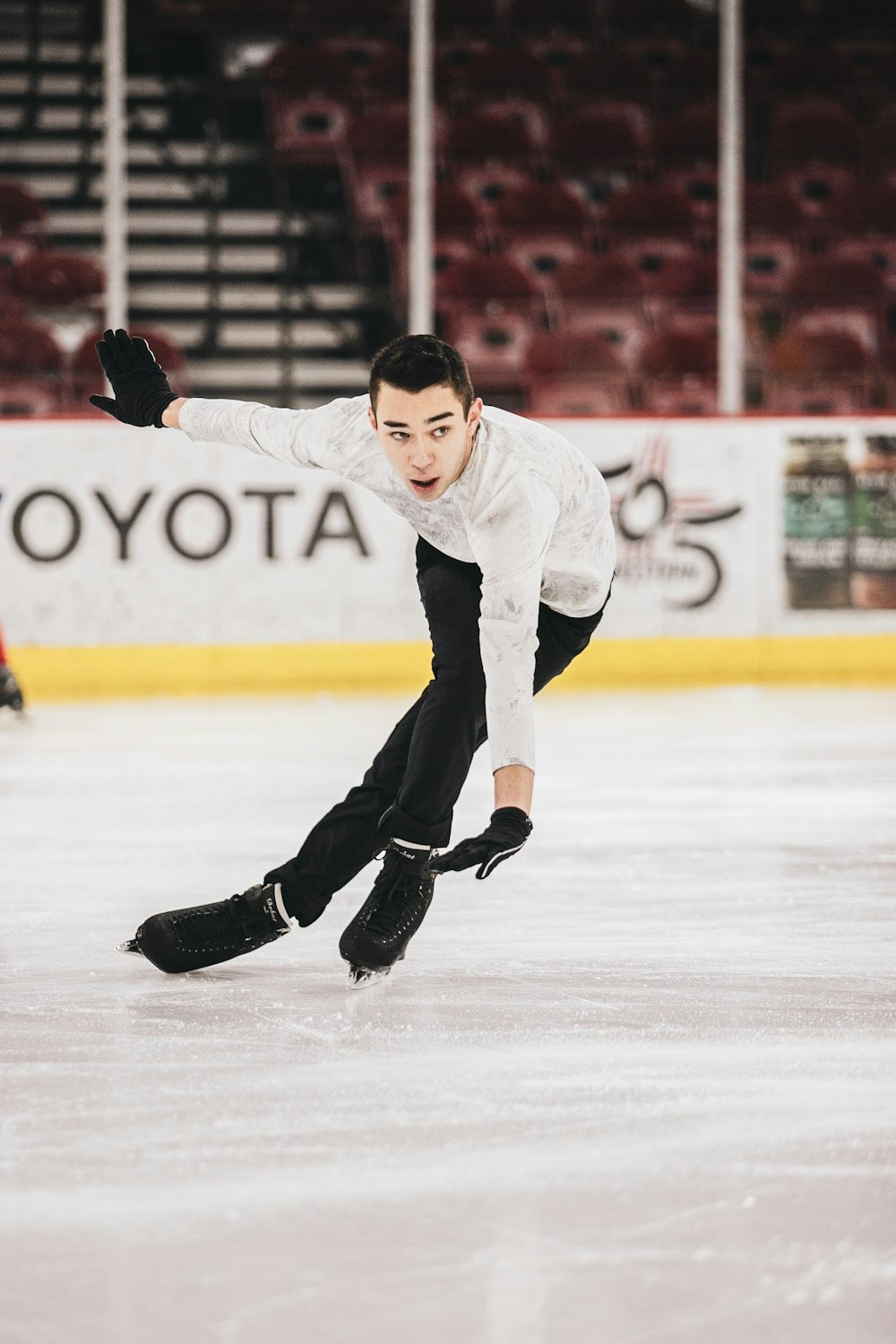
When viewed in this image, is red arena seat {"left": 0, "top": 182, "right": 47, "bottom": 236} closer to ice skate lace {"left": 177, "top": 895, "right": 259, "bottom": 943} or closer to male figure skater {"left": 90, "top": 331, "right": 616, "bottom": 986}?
male figure skater {"left": 90, "top": 331, "right": 616, "bottom": 986}

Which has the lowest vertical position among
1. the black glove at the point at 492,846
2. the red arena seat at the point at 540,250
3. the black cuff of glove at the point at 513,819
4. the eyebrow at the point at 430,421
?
the black glove at the point at 492,846

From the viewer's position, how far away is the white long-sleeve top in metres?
2.97

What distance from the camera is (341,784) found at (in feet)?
20.1

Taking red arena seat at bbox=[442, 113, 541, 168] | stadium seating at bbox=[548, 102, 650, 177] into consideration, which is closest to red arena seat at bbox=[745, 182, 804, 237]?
stadium seating at bbox=[548, 102, 650, 177]

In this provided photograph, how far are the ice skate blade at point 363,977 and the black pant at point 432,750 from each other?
4.8 inches

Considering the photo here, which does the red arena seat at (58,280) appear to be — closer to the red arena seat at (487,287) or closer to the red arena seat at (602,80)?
the red arena seat at (487,287)

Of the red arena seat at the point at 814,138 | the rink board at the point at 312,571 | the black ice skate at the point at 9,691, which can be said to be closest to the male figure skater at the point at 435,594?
the black ice skate at the point at 9,691

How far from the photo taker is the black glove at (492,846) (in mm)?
2779

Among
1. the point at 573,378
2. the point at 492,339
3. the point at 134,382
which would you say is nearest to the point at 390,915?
the point at 134,382

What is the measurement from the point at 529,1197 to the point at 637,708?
6325mm

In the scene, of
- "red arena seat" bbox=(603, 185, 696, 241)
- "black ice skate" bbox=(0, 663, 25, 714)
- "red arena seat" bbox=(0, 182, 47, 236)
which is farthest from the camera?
"red arena seat" bbox=(603, 185, 696, 241)

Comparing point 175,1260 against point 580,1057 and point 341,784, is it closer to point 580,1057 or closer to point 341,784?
point 580,1057

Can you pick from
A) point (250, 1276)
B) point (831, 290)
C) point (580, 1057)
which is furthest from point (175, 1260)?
point (831, 290)

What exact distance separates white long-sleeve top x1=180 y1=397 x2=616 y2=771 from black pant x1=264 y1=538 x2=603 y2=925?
0.07 meters
